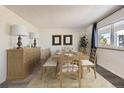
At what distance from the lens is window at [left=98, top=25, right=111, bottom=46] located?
20.2 feet

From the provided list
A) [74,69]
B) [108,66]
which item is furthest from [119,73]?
[74,69]

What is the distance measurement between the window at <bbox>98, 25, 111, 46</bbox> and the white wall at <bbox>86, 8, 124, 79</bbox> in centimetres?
29

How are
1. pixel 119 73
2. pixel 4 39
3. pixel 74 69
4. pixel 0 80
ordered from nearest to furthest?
pixel 74 69, pixel 0 80, pixel 4 39, pixel 119 73

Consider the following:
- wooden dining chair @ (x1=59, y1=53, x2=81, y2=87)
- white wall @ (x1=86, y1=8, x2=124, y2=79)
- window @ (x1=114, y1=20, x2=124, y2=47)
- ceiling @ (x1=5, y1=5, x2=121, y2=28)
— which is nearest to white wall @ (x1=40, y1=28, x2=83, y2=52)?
white wall @ (x1=86, y1=8, x2=124, y2=79)

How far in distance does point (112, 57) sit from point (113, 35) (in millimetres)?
915

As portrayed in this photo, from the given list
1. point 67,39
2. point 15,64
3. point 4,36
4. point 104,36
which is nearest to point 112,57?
point 104,36

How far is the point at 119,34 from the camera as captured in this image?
16.7 ft

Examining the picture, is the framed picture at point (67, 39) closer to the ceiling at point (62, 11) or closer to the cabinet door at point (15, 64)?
the ceiling at point (62, 11)

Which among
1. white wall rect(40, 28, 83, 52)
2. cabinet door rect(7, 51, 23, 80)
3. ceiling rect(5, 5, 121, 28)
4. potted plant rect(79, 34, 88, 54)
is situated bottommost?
cabinet door rect(7, 51, 23, 80)

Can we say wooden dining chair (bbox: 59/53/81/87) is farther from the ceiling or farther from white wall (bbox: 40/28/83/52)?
white wall (bbox: 40/28/83/52)

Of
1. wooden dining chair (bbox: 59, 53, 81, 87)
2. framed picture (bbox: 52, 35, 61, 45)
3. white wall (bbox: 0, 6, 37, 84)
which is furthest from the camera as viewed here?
framed picture (bbox: 52, 35, 61, 45)

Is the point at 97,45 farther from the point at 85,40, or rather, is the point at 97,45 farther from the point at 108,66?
the point at 108,66

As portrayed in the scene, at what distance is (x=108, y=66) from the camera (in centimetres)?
576
